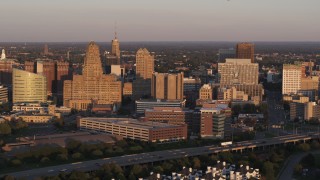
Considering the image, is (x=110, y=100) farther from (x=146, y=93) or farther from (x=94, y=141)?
(x=94, y=141)

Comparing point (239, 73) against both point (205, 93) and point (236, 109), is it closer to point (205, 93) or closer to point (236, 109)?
point (205, 93)

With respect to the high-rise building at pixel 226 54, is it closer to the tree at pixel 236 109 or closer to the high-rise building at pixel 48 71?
the high-rise building at pixel 48 71

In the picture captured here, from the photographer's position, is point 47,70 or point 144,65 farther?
point 144,65

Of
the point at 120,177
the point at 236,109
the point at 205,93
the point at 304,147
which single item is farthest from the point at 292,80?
the point at 120,177

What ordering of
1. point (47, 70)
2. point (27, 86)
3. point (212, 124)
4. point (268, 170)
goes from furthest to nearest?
point (47, 70), point (27, 86), point (212, 124), point (268, 170)

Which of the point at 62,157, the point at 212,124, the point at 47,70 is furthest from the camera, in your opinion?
the point at 47,70

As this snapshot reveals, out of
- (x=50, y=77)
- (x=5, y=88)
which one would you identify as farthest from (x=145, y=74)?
(x=5, y=88)

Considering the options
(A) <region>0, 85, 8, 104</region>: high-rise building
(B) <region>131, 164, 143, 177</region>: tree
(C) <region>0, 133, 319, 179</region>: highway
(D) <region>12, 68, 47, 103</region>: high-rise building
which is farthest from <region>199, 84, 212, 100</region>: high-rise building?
(B) <region>131, 164, 143, 177</region>: tree
